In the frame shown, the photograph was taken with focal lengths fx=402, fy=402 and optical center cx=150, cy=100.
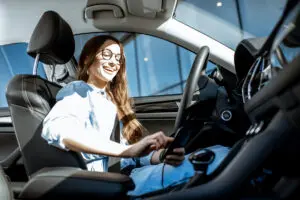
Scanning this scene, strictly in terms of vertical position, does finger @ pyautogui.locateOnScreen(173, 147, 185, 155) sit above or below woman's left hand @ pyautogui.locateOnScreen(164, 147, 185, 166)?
above

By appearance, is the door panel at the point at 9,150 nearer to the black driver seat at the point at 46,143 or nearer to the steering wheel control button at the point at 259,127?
the black driver seat at the point at 46,143

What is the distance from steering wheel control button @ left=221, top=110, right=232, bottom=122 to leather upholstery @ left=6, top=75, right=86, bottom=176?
1.66 feet

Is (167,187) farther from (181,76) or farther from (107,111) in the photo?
(181,76)

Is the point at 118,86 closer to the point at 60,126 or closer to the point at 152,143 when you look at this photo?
the point at 60,126

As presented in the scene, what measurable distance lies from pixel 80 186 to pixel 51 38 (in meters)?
0.68

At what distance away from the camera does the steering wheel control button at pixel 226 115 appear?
1.34 meters

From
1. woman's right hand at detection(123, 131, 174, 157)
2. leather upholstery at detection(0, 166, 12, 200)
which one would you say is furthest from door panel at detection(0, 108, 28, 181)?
woman's right hand at detection(123, 131, 174, 157)

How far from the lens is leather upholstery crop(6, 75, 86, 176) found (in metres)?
1.37

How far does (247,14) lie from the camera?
3.19m

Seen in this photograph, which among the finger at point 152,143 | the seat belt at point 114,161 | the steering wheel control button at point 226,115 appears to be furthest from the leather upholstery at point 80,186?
the seat belt at point 114,161

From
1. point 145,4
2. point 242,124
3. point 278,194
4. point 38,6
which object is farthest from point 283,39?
point 38,6

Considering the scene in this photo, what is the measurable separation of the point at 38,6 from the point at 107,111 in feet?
3.64

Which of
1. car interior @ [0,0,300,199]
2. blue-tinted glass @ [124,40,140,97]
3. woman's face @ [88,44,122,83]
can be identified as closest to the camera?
car interior @ [0,0,300,199]

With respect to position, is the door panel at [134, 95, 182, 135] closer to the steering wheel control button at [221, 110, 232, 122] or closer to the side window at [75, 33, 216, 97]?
the side window at [75, 33, 216, 97]
